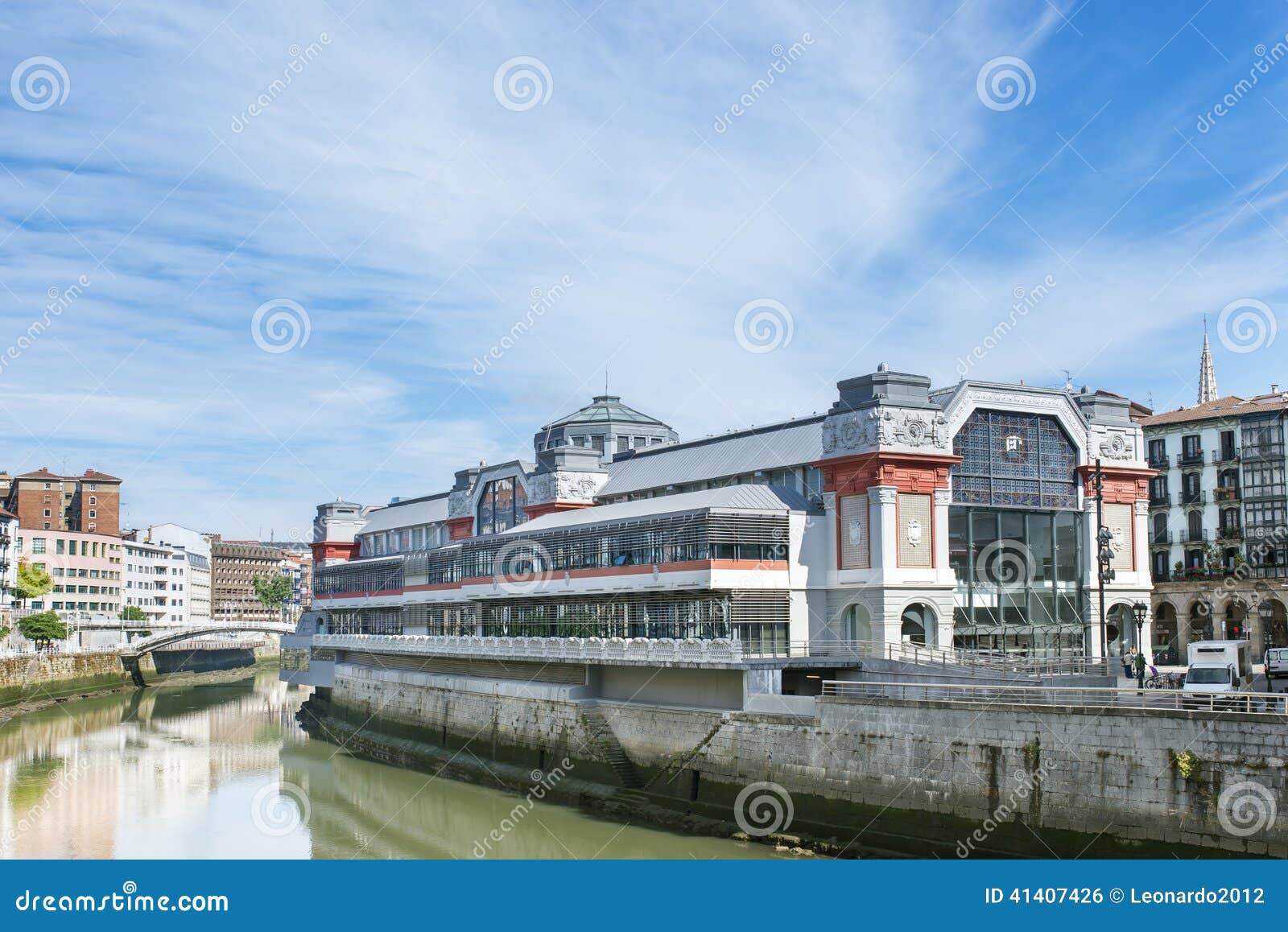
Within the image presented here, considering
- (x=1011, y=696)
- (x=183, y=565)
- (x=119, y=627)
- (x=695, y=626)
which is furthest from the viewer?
(x=183, y=565)

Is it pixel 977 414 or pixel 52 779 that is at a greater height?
pixel 977 414

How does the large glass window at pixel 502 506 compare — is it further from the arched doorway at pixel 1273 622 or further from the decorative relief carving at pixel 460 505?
the arched doorway at pixel 1273 622

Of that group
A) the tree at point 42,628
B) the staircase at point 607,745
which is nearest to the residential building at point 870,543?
the staircase at point 607,745

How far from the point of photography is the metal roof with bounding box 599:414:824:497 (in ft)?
201

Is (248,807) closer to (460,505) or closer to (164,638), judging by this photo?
(460,505)

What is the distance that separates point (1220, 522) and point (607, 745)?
52.0m

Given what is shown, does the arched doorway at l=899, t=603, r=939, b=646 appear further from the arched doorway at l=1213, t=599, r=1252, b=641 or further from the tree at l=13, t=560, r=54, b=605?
the tree at l=13, t=560, r=54, b=605

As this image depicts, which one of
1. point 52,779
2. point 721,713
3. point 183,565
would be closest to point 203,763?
point 52,779

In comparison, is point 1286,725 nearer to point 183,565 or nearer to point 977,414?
point 977,414

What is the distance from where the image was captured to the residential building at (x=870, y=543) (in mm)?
51656

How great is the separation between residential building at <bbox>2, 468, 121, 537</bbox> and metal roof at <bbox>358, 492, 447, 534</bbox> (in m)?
66.2

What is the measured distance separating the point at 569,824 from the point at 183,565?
156727 mm

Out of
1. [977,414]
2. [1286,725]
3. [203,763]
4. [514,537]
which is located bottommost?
[203,763]

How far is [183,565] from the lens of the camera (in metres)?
187
